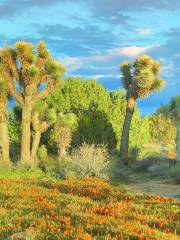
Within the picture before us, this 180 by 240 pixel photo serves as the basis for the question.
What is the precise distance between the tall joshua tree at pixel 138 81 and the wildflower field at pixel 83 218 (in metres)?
19.0

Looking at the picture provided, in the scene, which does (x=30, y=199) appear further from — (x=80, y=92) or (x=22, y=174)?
(x=80, y=92)

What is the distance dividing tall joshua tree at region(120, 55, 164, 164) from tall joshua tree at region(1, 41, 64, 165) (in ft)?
20.5

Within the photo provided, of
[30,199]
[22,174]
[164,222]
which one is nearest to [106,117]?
[22,174]

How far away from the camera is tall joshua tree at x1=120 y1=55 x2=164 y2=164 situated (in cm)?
3575

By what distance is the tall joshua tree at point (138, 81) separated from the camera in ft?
117

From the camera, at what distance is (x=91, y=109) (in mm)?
40406

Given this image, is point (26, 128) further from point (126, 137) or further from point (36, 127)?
point (126, 137)

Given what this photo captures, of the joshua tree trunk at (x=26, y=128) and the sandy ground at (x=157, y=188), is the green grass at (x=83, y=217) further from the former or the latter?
the joshua tree trunk at (x=26, y=128)

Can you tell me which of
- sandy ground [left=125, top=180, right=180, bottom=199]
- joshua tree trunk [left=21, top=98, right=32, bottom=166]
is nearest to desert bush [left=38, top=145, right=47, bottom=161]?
joshua tree trunk [left=21, top=98, right=32, bottom=166]

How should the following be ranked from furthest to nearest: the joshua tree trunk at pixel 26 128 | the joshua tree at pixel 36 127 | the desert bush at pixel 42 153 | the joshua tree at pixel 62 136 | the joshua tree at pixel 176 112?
the desert bush at pixel 42 153, the joshua tree at pixel 62 136, the joshua tree at pixel 176 112, the joshua tree at pixel 36 127, the joshua tree trunk at pixel 26 128

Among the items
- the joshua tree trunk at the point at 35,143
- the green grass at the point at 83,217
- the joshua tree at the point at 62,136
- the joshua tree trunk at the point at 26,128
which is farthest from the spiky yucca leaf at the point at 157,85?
the green grass at the point at 83,217

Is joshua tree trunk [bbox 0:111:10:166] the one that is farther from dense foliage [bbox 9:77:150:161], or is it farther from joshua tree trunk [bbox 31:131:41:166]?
dense foliage [bbox 9:77:150:161]

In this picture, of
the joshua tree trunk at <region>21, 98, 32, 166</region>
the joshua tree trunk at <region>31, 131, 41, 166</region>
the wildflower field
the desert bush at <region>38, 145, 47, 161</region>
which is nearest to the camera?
the wildflower field

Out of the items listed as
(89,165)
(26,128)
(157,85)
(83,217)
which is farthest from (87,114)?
(83,217)
